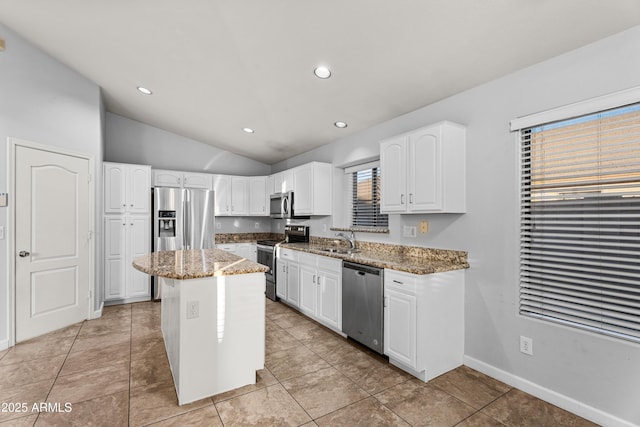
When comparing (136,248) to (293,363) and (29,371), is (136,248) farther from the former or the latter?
(293,363)

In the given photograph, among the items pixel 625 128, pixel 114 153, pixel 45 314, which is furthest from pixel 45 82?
pixel 625 128

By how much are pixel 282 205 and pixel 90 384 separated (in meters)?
3.38

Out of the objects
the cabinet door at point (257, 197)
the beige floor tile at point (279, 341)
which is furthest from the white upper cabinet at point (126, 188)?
the beige floor tile at point (279, 341)

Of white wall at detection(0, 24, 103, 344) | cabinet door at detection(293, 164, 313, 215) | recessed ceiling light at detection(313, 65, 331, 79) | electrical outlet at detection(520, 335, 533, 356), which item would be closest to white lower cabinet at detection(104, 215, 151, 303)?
white wall at detection(0, 24, 103, 344)

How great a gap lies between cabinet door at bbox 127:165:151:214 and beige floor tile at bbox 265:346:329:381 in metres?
3.22

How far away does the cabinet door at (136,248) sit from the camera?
15.2ft

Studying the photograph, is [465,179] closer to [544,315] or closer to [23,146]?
[544,315]

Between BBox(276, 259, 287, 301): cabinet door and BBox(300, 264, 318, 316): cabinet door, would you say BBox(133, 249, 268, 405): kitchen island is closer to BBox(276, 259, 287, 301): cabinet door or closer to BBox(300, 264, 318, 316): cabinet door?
BBox(300, 264, 318, 316): cabinet door

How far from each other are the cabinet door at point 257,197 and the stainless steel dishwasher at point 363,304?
3.19 meters

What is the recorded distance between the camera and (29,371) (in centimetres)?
263

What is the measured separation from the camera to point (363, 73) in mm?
2803

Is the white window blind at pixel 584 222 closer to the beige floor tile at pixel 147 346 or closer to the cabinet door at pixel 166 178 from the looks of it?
the beige floor tile at pixel 147 346

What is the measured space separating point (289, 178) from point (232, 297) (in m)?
3.06

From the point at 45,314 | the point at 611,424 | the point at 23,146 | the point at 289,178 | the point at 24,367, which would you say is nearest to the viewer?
the point at 611,424
